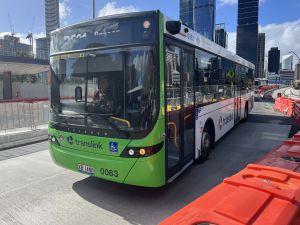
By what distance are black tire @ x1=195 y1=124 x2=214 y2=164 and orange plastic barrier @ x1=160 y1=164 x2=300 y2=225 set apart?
12.0 ft

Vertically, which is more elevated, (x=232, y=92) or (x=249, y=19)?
(x=249, y=19)

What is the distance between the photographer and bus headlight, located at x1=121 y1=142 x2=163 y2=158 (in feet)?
12.6

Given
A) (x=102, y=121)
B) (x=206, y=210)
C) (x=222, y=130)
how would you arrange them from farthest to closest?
(x=222, y=130) → (x=102, y=121) → (x=206, y=210)

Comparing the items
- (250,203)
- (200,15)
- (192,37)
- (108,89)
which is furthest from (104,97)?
(200,15)

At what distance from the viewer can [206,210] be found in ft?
6.17

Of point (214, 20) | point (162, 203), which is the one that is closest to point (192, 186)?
point (162, 203)

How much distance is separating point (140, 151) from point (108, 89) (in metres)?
1.13

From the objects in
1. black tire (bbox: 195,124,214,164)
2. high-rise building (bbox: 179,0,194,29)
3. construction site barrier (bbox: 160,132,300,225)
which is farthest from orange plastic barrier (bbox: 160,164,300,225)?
high-rise building (bbox: 179,0,194,29)

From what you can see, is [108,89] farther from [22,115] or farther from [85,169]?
[22,115]

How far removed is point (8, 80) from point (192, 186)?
33.1 m

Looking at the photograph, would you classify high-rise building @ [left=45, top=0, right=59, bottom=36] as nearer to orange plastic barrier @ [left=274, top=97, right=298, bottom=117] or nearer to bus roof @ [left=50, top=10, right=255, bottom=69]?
orange plastic barrier @ [left=274, top=97, right=298, bottom=117]

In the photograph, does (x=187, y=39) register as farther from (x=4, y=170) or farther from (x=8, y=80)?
(x=8, y=80)

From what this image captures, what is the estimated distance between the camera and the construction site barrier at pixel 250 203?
68.9 inches

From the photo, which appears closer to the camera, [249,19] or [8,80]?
[8,80]
